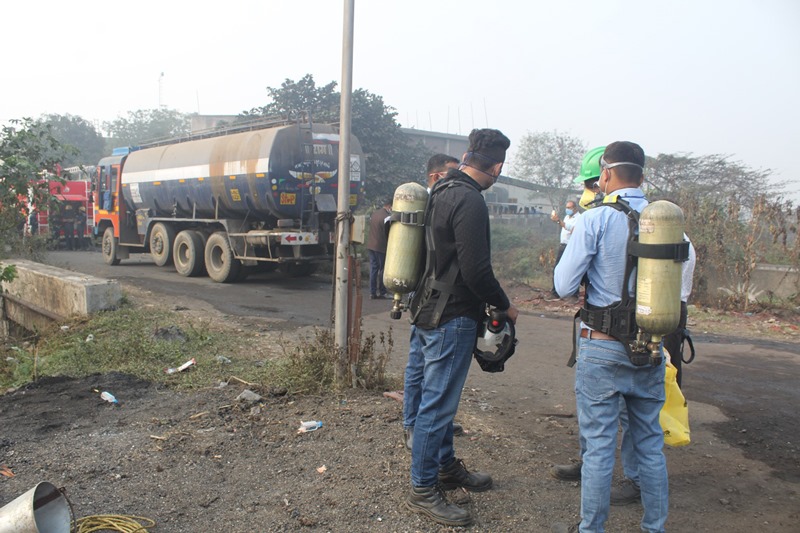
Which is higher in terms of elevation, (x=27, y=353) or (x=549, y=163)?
(x=549, y=163)

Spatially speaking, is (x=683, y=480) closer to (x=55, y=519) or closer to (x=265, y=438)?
(x=265, y=438)

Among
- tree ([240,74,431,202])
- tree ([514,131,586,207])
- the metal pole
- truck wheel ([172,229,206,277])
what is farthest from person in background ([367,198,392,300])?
tree ([514,131,586,207])

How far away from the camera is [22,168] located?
864 centimetres

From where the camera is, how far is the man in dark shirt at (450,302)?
290cm

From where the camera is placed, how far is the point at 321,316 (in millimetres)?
8961

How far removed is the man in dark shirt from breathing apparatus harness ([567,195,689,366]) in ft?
1.73

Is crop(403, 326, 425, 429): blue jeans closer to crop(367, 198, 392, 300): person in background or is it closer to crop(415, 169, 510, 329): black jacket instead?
crop(415, 169, 510, 329): black jacket

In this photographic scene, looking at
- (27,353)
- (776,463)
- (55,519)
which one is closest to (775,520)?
(776,463)

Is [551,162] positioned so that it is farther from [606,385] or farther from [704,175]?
[606,385]

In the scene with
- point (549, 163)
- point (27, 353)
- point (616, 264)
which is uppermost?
point (549, 163)

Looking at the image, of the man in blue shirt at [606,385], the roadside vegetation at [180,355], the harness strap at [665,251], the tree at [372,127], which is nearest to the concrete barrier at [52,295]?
the roadside vegetation at [180,355]

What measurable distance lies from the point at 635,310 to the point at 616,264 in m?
0.22

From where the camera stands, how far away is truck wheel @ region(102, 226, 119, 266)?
15969 mm

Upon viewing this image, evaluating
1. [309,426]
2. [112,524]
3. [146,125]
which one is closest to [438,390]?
[309,426]
